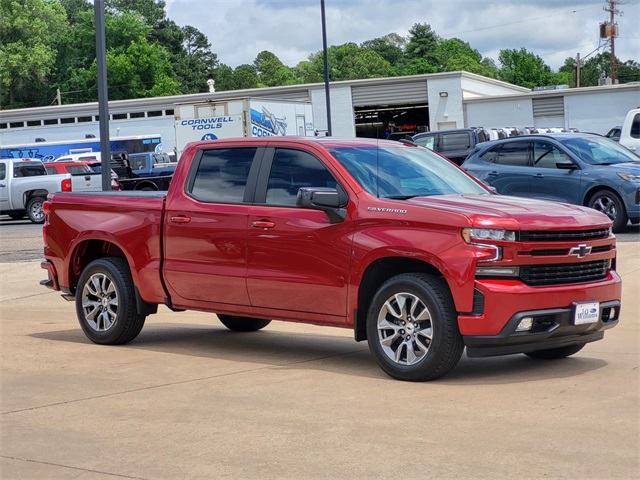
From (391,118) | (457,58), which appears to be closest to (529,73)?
(457,58)

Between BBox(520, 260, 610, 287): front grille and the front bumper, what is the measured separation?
210mm

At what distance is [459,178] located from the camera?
8.94m

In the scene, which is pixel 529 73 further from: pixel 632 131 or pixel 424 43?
pixel 632 131

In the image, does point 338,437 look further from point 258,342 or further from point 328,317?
point 258,342

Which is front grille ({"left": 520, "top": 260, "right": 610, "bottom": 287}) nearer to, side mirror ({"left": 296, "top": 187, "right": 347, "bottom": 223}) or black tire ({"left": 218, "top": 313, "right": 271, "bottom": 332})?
side mirror ({"left": 296, "top": 187, "right": 347, "bottom": 223})

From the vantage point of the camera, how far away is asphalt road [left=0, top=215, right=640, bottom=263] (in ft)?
61.0

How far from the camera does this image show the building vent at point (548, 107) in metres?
55.7

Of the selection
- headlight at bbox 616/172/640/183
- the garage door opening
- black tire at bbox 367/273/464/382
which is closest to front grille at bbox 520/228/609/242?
black tire at bbox 367/273/464/382

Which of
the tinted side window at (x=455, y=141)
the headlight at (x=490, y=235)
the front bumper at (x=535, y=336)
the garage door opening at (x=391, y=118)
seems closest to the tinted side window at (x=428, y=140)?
the tinted side window at (x=455, y=141)

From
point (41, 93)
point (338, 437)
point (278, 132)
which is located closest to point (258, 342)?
point (338, 437)

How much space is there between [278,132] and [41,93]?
78.4 meters

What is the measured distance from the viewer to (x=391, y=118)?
70188 millimetres

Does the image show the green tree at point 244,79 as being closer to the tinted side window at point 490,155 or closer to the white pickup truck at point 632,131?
the white pickup truck at point 632,131

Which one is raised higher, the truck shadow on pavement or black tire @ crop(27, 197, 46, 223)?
black tire @ crop(27, 197, 46, 223)
